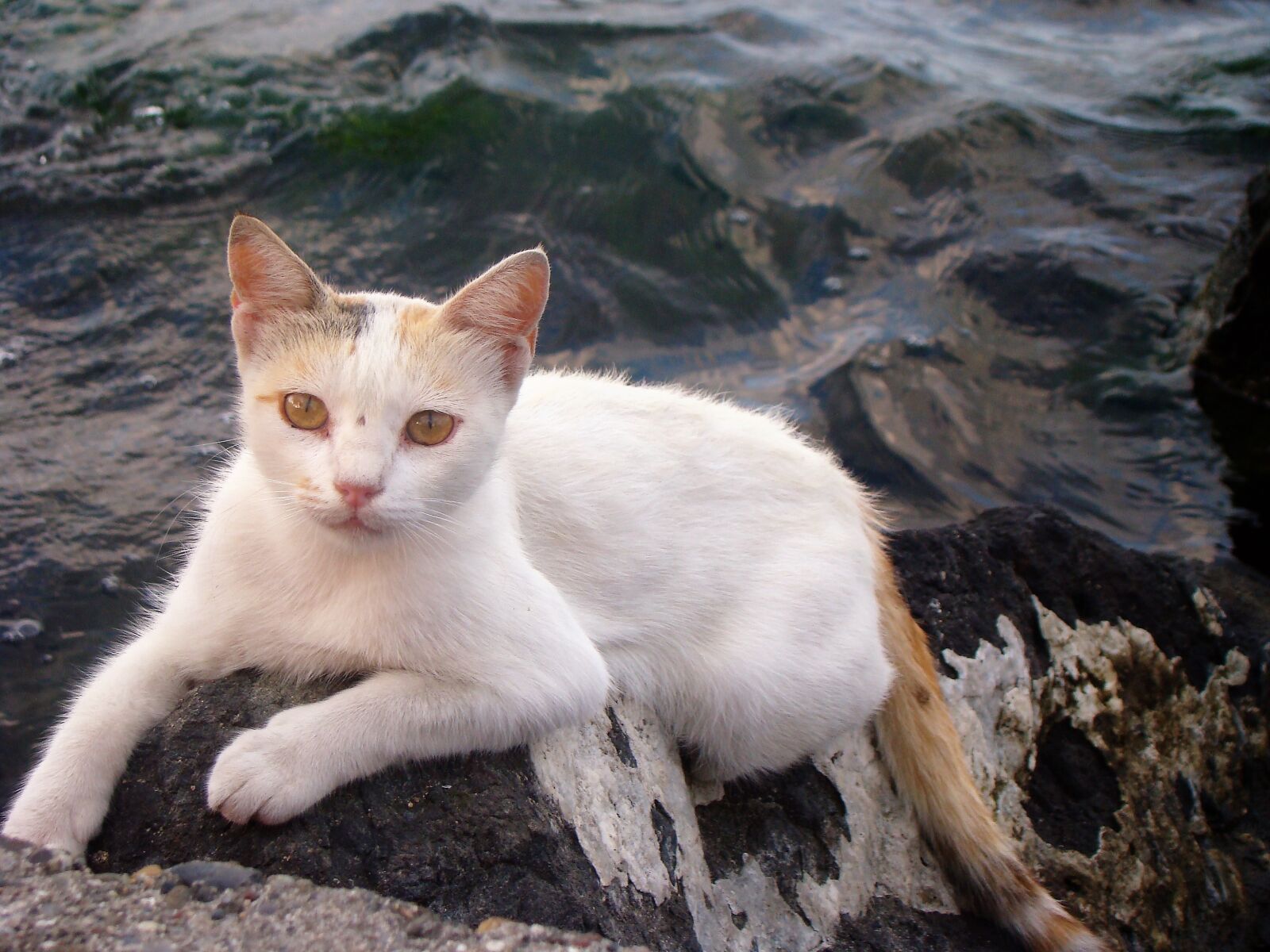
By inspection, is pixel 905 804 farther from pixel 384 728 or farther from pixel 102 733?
pixel 102 733

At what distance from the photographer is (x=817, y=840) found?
2842 mm

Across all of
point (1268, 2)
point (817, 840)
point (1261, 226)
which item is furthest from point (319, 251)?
point (1268, 2)

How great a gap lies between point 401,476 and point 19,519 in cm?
295

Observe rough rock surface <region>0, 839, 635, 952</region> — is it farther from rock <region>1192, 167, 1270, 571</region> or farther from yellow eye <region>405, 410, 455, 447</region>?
rock <region>1192, 167, 1270, 571</region>

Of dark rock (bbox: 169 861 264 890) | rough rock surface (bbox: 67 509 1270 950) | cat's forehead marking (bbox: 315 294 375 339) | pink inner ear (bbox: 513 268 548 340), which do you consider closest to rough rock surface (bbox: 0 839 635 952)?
dark rock (bbox: 169 861 264 890)

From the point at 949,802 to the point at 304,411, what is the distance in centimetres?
199

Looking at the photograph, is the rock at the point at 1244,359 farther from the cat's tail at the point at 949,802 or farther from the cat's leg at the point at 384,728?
the cat's leg at the point at 384,728

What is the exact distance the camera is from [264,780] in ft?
6.64

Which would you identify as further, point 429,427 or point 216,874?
point 429,427

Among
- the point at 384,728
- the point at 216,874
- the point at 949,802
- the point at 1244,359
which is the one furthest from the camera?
the point at 1244,359

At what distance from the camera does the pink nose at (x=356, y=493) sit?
210cm

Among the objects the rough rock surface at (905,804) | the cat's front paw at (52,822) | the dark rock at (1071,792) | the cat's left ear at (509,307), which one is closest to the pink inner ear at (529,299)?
the cat's left ear at (509,307)

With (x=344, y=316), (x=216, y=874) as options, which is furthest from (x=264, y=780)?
(x=344, y=316)

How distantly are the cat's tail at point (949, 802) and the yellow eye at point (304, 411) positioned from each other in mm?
1738
